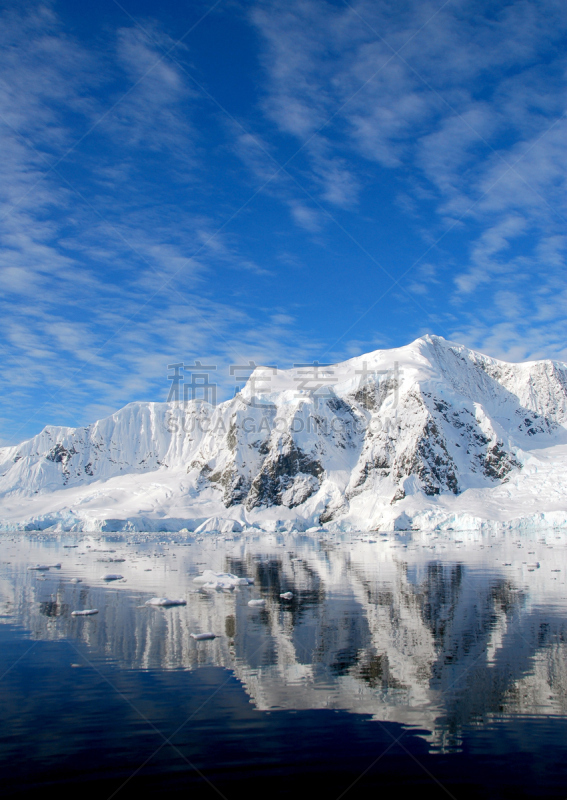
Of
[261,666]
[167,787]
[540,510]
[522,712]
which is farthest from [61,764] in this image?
[540,510]

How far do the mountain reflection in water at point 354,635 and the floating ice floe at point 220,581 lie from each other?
2.47 ft

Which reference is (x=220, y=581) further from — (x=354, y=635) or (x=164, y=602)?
(x=354, y=635)

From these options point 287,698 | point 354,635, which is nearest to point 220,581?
point 354,635

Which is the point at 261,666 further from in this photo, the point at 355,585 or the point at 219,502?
the point at 219,502

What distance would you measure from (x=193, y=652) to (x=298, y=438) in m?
182

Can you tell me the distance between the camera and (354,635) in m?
20.6

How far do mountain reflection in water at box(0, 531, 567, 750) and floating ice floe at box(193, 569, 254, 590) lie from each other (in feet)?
2.47

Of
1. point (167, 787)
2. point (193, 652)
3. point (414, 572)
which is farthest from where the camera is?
point (414, 572)

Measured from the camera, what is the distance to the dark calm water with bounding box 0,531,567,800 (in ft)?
32.8

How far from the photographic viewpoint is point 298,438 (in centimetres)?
19988

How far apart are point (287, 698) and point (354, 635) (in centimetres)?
727

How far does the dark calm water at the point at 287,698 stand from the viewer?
393 inches

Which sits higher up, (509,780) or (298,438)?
(298,438)

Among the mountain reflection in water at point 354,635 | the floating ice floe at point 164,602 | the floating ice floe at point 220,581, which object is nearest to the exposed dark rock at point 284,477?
the mountain reflection in water at point 354,635
